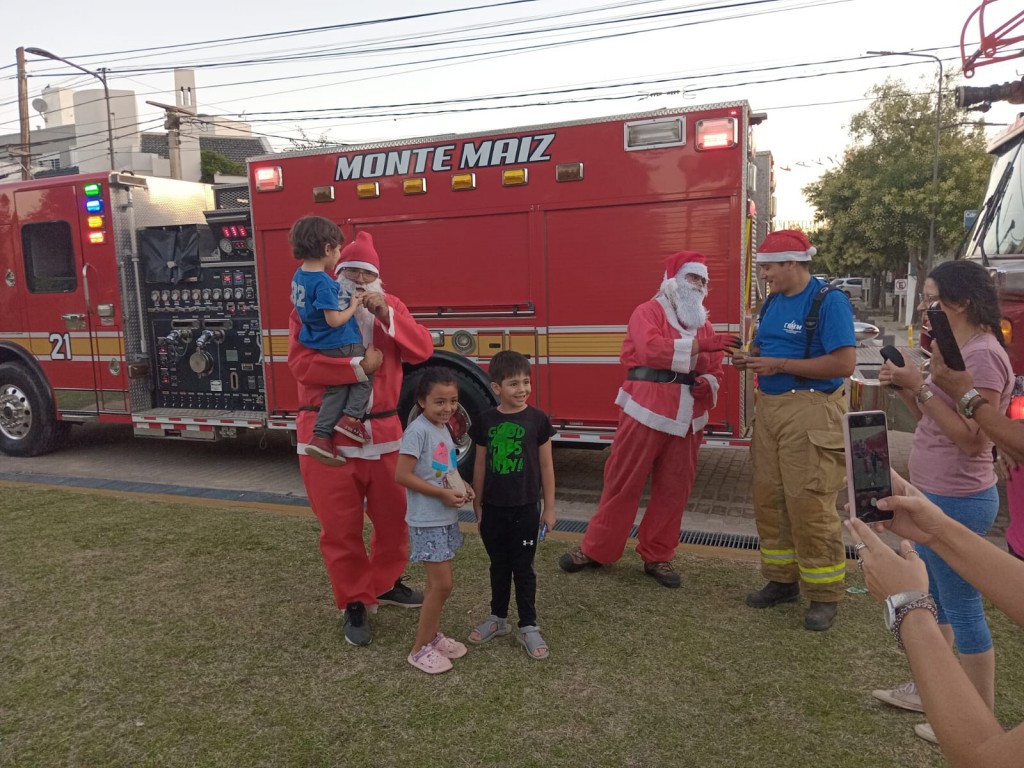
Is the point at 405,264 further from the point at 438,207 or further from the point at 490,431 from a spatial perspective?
the point at 490,431

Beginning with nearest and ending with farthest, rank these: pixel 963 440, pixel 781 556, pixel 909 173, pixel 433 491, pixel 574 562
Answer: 1. pixel 963 440
2. pixel 433 491
3. pixel 781 556
4. pixel 574 562
5. pixel 909 173

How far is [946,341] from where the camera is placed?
2.36 meters

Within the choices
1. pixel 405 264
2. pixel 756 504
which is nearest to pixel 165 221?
pixel 405 264

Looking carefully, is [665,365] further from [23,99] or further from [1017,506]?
[23,99]

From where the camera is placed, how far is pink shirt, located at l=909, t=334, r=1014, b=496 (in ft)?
8.16

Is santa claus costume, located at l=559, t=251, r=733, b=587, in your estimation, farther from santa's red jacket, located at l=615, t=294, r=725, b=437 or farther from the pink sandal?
the pink sandal

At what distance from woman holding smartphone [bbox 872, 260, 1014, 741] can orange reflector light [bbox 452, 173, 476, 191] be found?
3.76 meters

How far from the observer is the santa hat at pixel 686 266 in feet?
13.5

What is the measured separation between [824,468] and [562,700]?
162 centimetres

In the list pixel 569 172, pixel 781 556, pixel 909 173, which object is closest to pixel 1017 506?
pixel 781 556

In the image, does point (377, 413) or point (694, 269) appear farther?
point (694, 269)

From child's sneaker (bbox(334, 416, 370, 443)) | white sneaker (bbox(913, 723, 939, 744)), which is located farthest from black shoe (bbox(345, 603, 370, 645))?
white sneaker (bbox(913, 723, 939, 744))

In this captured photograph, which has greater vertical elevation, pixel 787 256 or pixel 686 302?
pixel 787 256

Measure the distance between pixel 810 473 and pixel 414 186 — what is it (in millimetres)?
3819
